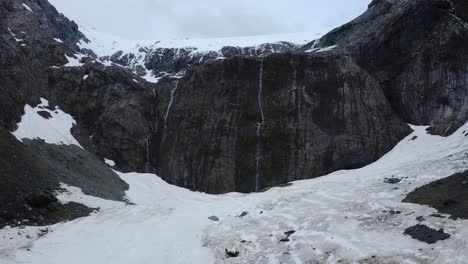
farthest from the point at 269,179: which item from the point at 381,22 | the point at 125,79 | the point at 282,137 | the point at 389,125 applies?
the point at 125,79

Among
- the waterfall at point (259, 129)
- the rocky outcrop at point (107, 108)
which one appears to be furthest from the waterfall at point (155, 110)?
the waterfall at point (259, 129)

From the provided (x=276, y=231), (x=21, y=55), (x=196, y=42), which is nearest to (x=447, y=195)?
(x=276, y=231)

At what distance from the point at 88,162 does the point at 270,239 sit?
39.9m

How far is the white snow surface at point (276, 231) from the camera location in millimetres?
18344

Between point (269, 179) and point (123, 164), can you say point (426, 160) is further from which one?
point (123, 164)

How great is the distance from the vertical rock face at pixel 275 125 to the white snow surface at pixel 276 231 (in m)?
19.3

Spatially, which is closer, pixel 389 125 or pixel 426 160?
pixel 426 160

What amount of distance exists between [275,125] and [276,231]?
116ft

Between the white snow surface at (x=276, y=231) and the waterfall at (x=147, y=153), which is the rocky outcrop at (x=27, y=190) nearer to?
the white snow surface at (x=276, y=231)

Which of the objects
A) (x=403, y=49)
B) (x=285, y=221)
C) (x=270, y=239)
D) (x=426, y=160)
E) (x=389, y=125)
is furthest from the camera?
(x=403, y=49)

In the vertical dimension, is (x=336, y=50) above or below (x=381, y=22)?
below

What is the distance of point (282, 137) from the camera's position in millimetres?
56844

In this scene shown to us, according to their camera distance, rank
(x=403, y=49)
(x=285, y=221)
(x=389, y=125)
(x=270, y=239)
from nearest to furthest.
Answer: (x=270, y=239) → (x=285, y=221) → (x=389, y=125) → (x=403, y=49)

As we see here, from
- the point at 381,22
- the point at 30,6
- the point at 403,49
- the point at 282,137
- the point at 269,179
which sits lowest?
the point at 269,179
